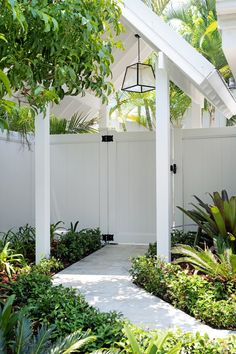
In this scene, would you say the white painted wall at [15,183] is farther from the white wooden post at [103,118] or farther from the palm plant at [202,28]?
the palm plant at [202,28]

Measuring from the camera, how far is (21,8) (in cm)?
329

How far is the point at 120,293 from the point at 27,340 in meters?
1.99

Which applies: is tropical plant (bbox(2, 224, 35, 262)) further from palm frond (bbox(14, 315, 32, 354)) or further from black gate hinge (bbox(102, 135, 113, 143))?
palm frond (bbox(14, 315, 32, 354))

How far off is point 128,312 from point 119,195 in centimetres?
405

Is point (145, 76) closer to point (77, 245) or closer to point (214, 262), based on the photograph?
point (77, 245)

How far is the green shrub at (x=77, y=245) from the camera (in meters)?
6.48

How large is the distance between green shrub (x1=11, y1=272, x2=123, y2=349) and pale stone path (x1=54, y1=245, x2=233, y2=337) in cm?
33

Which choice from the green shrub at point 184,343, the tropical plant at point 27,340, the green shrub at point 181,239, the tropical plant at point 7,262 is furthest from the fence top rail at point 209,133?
the tropical plant at point 27,340

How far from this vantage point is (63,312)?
12.0ft

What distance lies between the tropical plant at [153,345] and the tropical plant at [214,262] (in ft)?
5.05

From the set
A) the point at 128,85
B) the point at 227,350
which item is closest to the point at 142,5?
the point at 128,85

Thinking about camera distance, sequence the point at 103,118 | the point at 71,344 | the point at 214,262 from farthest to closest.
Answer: the point at 103,118, the point at 214,262, the point at 71,344

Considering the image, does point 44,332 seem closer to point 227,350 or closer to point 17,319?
point 17,319

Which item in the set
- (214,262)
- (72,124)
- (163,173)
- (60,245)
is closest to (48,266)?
(60,245)
